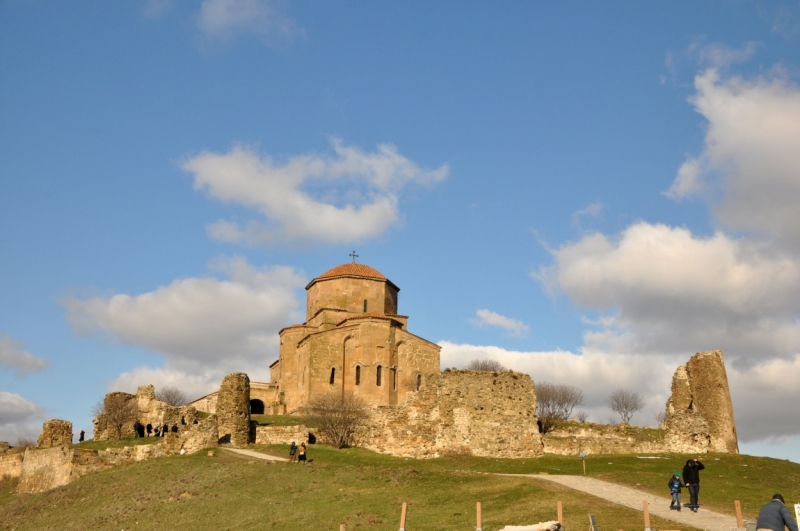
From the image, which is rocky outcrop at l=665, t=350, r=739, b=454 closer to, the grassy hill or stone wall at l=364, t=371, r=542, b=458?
the grassy hill

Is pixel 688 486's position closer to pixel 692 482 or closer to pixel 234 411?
pixel 692 482

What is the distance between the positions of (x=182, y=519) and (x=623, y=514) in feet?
42.6

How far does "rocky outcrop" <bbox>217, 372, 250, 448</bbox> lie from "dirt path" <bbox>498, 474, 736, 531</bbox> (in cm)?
1387

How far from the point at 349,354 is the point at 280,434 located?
15861mm

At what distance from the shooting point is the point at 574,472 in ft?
95.5

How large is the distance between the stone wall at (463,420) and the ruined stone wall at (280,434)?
3.05 metres

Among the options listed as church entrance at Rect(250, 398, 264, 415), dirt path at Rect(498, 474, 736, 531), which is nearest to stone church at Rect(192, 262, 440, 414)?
church entrance at Rect(250, 398, 264, 415)

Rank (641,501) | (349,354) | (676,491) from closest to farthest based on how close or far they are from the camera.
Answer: (676,491) < (641,501) < (349,354)

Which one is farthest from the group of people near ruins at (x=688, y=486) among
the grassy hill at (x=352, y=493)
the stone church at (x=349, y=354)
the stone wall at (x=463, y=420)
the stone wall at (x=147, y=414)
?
the stone church at (x=349, y=354)

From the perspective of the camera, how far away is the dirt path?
59.4ft

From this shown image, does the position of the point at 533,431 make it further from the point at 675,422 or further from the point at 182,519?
the point at 182,519

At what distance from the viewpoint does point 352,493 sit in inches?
968

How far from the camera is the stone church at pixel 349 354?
51.8m

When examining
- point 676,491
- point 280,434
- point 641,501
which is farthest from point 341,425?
point 676,491
